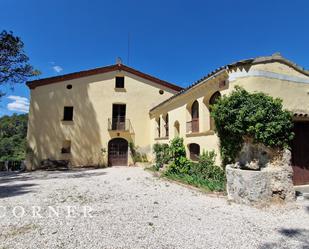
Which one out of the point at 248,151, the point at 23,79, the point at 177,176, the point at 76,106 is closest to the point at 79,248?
the point at 248,151

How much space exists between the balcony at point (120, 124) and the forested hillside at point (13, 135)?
25.8 metres

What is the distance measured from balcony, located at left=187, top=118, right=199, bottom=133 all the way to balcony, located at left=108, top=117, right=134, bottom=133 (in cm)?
758

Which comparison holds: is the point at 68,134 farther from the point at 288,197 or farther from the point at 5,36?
the point at 288,197

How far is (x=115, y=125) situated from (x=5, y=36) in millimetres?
9583

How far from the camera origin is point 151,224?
4.58 m

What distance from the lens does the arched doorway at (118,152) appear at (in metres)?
18.3

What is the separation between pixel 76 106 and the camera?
17.7m

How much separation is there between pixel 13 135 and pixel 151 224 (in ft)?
168

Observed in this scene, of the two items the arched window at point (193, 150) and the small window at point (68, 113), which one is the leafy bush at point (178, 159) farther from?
the small window at point (68, 113)

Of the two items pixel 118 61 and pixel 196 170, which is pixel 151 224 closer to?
pixel 196 170

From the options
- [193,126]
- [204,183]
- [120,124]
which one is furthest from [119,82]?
[204,183]

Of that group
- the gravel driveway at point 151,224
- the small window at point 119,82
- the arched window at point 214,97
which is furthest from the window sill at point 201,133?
the small window at point 119,82

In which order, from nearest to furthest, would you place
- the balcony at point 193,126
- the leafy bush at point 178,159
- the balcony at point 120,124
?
the leafy bush at point 178,159 → the balcony at point 193,126 → the balcony at point 120,124

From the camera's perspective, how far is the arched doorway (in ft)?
60.1
